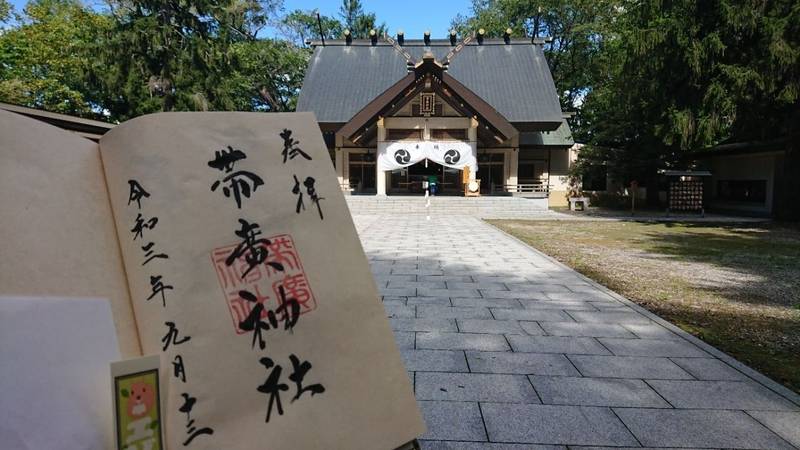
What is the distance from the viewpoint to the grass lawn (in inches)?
154

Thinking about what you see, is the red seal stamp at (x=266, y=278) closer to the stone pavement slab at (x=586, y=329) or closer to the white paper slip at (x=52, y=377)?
the white paper slip at (x=52, y=377)

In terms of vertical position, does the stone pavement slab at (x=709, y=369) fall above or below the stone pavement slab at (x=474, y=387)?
below

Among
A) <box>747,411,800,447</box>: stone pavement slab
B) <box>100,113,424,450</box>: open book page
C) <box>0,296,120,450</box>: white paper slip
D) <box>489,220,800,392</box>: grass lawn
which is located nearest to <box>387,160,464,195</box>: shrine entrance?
<box>489,220,800,392</box>: grass lawn

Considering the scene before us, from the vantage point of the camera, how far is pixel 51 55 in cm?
1786

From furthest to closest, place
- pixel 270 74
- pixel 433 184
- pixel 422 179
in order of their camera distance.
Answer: pixel 270 74 < pixel 422 179 < pixel 433 184

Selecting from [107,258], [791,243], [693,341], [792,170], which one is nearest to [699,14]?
[792,170]

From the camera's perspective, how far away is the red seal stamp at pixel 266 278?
1.09 m

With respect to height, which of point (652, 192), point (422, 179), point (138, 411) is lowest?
point (138, 411)

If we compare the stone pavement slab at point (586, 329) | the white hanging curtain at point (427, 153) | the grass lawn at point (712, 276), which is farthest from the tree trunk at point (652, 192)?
the stone pavement slab at point (586, 329)

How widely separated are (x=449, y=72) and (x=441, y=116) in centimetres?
633

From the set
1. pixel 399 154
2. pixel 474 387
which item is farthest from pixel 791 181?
pixel 474 387

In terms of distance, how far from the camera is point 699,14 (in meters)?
13.6

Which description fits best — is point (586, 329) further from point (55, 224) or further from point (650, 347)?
point (55, 224)

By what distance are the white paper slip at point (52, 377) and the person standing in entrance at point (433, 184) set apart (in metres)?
21.0
